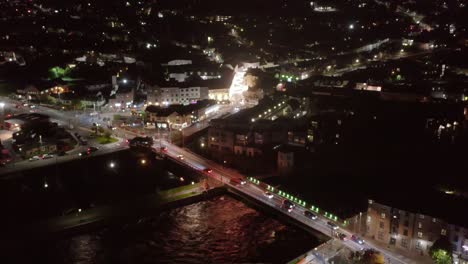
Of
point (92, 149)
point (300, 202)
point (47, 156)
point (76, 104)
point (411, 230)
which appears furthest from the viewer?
point (76, 104)

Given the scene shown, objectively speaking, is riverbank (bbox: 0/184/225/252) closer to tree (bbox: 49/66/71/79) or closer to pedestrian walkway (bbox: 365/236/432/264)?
pedestrian walkway (bbox: 365/236/432/264)

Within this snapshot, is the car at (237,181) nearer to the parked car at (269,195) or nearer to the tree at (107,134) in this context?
the parked car at (269,195)

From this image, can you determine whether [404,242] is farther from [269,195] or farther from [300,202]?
[269,195]

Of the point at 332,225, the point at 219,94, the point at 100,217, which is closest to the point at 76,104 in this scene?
the point at 219,94

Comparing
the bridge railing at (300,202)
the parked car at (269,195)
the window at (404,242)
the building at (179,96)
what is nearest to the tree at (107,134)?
the building at (179,96)

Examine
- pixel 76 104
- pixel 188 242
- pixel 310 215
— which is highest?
pixel 76 104

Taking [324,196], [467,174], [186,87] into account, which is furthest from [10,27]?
[467,174]

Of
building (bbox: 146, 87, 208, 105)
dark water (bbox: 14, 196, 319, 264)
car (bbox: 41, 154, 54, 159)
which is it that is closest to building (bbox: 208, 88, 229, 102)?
building (bbox: 146, 87, 208, 105)
